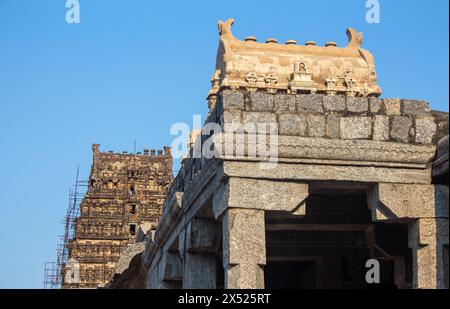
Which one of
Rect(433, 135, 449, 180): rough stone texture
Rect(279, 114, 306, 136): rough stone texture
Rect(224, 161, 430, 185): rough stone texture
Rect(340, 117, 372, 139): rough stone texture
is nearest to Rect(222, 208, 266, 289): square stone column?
Rect(224, 161, 430, 185): rough stone texture

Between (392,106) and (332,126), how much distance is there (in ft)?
2.42

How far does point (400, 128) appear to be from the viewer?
823cm

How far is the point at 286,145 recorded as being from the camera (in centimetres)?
789

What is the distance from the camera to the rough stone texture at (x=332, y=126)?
26.5 feet

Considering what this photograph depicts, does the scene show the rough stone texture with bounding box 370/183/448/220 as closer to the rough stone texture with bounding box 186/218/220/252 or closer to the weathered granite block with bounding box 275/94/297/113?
the weathered granite block with bounding box 275/94/297/113

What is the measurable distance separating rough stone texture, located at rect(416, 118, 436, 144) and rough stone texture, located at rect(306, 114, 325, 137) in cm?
105

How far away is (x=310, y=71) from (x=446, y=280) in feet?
33.0

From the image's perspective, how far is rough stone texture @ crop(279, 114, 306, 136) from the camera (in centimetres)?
798

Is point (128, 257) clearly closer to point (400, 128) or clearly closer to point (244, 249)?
point (244, 249)

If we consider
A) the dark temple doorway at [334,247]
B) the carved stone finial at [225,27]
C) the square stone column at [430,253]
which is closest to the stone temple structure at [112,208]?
the carved stone finial at [225,27]

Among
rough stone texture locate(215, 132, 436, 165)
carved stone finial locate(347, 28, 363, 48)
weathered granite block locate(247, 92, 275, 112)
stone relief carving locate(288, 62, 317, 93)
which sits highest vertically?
carved stone finial locate(347, 28, 363, 48)

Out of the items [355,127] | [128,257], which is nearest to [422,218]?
[355,127]

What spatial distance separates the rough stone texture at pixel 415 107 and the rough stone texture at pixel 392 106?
0.07 metres
